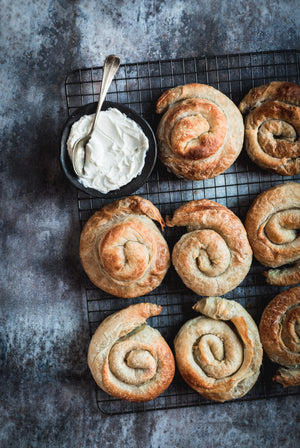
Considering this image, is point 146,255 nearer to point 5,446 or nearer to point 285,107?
point 285,107

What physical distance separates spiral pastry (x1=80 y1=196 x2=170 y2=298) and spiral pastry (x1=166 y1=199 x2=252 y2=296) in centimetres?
18

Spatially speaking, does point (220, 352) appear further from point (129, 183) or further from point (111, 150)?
point (111, 150)

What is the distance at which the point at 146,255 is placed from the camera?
9.22 feet

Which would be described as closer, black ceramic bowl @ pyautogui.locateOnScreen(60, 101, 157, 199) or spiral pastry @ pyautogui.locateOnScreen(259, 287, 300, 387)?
black ceramic bowl @ pyautogui.locateOnScreen(60, 101, 157, 199)

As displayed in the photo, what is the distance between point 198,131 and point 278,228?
101 centimetres

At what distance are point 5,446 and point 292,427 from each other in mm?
2549

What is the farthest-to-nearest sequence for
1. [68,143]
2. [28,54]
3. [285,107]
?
[28,54] < [285,107] < [68,143]

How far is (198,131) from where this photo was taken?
9.11 feet

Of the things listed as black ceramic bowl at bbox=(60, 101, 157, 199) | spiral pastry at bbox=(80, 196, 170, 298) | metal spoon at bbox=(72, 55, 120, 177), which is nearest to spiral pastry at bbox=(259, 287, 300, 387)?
spiral pastry at bbox=(80, 196, 170, 298)

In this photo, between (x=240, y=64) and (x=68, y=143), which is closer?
(x=68, y=143)

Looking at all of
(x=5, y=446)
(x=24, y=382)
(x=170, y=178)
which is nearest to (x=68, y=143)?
(x=170, y=178)

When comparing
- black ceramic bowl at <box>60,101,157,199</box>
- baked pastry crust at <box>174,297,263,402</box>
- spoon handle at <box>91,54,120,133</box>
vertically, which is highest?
spoon handle at <box>91,54,120,133</box>

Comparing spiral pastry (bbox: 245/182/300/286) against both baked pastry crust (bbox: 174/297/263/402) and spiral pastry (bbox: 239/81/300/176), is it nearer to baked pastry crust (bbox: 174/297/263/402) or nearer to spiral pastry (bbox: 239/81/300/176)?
spiral pastry (bbox: 239/81/300/176)

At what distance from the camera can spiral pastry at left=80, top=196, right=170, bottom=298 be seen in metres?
2.77
